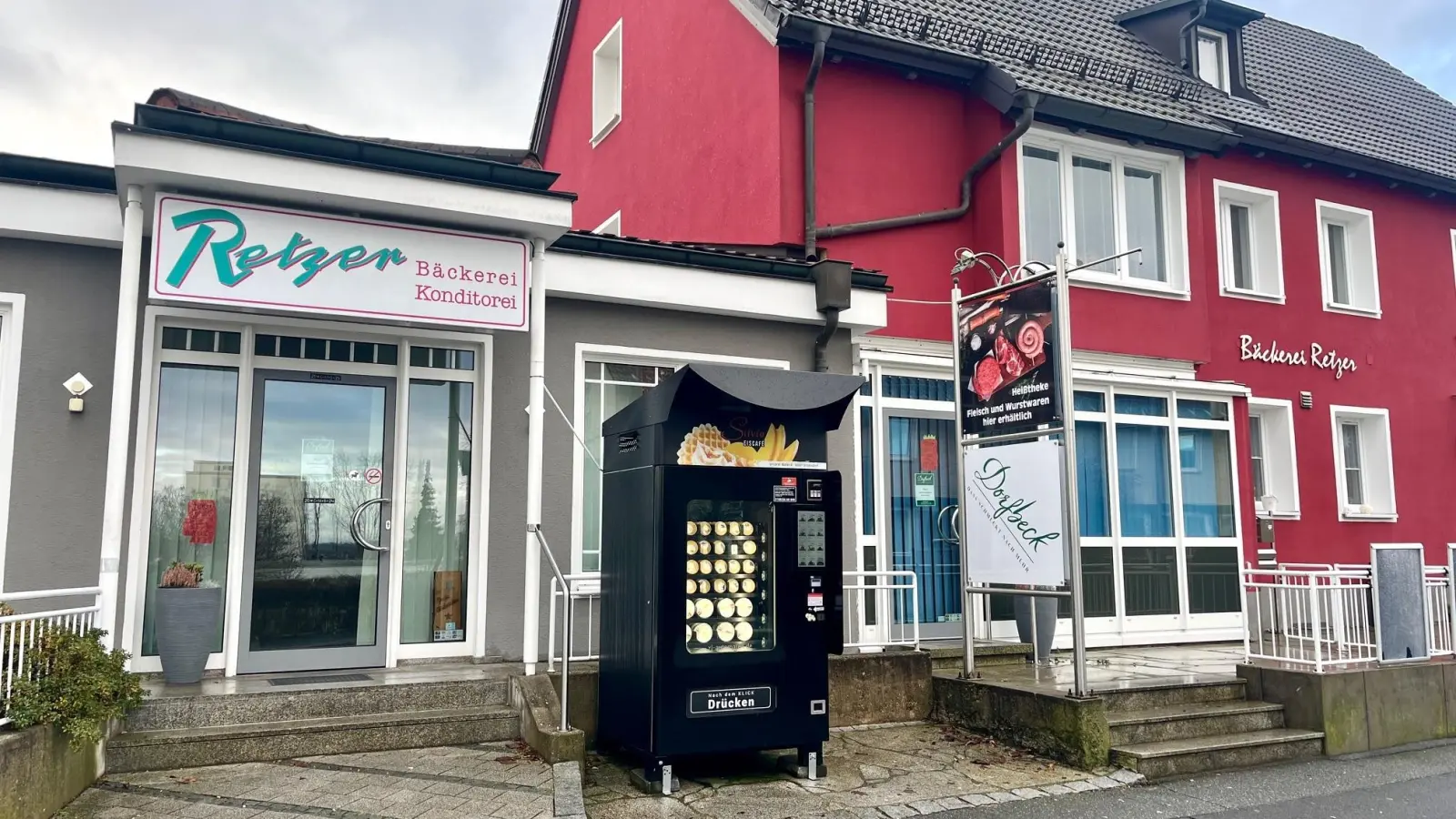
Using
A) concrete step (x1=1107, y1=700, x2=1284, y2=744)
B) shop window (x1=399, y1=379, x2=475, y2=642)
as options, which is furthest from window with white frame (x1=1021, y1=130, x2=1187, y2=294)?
shop window (x1=399, y1=379, x2=475, y2=642)

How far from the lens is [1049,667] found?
8.65 metres

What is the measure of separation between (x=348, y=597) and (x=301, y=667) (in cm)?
53

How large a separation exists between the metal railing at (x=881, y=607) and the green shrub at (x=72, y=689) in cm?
479

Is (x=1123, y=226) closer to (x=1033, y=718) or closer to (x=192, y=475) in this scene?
(x=1033, y=718)

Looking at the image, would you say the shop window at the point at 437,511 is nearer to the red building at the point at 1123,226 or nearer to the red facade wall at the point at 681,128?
the red building at the point at 1123,226

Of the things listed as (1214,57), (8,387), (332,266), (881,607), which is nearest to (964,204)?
(881,607)

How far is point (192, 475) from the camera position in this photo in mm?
6953

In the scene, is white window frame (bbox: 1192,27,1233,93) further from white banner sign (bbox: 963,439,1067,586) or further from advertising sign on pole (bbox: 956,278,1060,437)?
white banner sign (bbox: 963,439,1067,586)

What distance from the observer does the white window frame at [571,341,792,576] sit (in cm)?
788

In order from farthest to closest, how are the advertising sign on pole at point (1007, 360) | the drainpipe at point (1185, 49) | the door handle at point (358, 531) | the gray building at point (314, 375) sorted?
the drainpipe at point (1185, 49) → the door handle at point (358, 531) → the advertising sign on pole at point (1007, 360) → the gray building at point (314, 375)

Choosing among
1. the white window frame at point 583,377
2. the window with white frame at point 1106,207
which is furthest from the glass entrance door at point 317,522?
the window with white frame at point 1106,207

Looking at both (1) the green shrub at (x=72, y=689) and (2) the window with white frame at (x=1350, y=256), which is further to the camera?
(2) the window with white frame at (x=1350, y=256)

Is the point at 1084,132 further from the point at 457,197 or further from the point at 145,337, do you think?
the point at 145,337

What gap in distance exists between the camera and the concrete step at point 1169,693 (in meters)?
7.39
